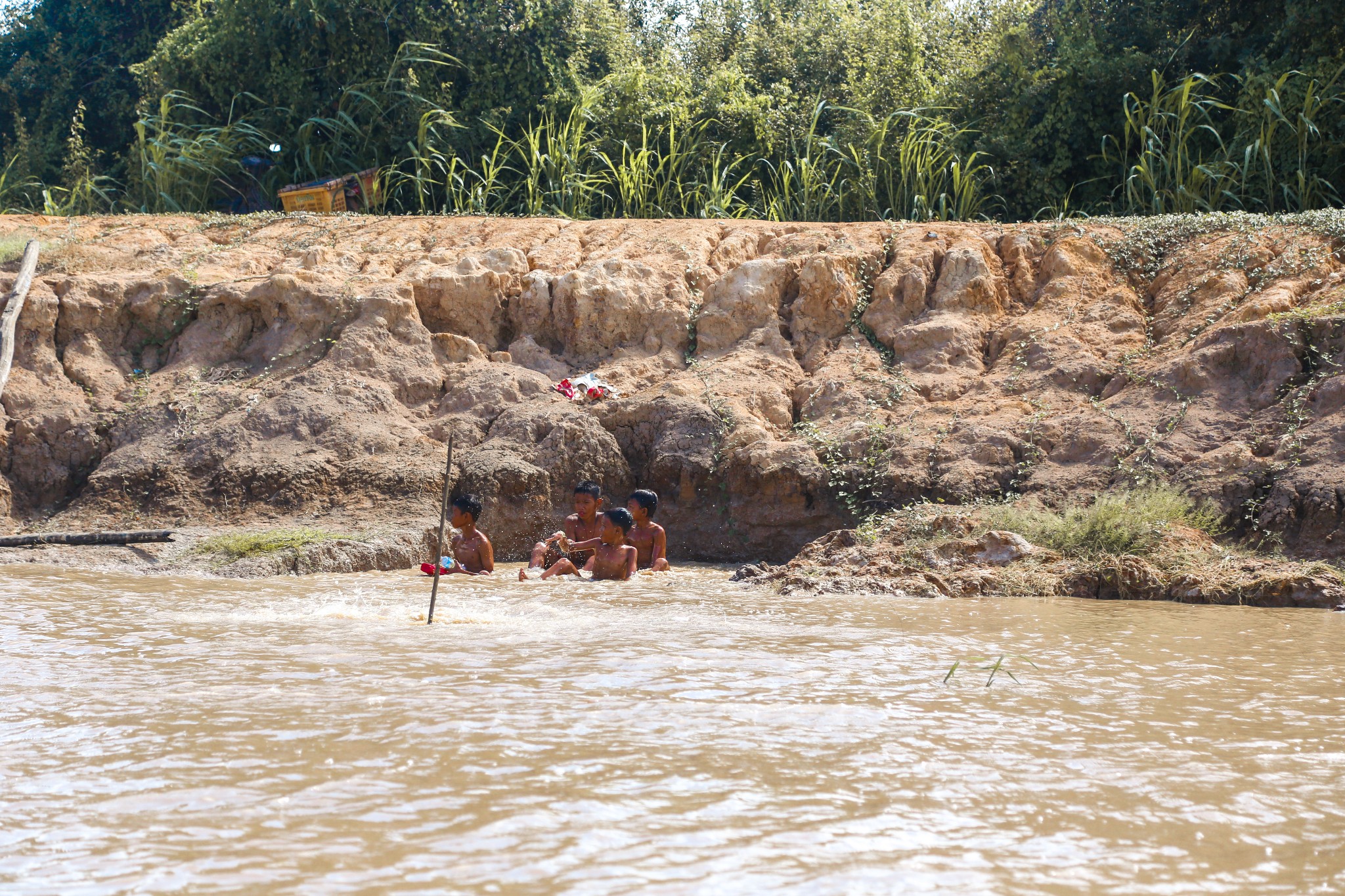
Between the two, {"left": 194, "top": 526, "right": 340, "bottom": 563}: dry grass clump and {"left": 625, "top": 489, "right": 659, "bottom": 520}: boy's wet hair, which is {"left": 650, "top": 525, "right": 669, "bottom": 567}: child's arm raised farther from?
{"left": 194, "top": 526, "right": 340, "bottom": 563}: dry grass clump

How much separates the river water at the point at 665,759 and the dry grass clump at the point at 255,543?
208 centimetres

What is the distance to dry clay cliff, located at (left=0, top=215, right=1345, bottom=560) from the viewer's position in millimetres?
8594

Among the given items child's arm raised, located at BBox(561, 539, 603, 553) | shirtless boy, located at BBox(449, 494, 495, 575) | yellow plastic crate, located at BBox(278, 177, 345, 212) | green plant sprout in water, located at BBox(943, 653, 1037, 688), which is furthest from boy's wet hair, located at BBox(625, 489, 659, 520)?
yellow plastic crate, located at BBox(278, 177, 345, 212)

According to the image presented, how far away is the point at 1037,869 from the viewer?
269cm

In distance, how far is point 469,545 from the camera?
827 centimetres

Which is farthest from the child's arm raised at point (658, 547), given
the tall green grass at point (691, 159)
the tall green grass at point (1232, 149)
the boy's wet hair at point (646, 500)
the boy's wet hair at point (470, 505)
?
the tall green grass at point (1232, 149)

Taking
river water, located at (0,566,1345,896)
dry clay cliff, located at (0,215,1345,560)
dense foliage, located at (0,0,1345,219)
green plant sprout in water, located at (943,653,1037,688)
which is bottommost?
river water, located at (0,566,1345,896)

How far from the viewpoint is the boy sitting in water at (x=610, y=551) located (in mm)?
8031

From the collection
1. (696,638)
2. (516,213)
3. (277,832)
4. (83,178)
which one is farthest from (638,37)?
(277,832)

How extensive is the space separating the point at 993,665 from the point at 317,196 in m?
10.3

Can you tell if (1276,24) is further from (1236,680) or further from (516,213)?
(1236,680)

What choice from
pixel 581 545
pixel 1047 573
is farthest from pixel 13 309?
pixel 1047 573

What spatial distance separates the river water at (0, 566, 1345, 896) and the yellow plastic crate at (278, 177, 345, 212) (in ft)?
25.8

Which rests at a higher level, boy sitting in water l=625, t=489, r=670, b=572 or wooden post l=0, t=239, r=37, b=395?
wooden post l=0, t=239, r=37, b=395
